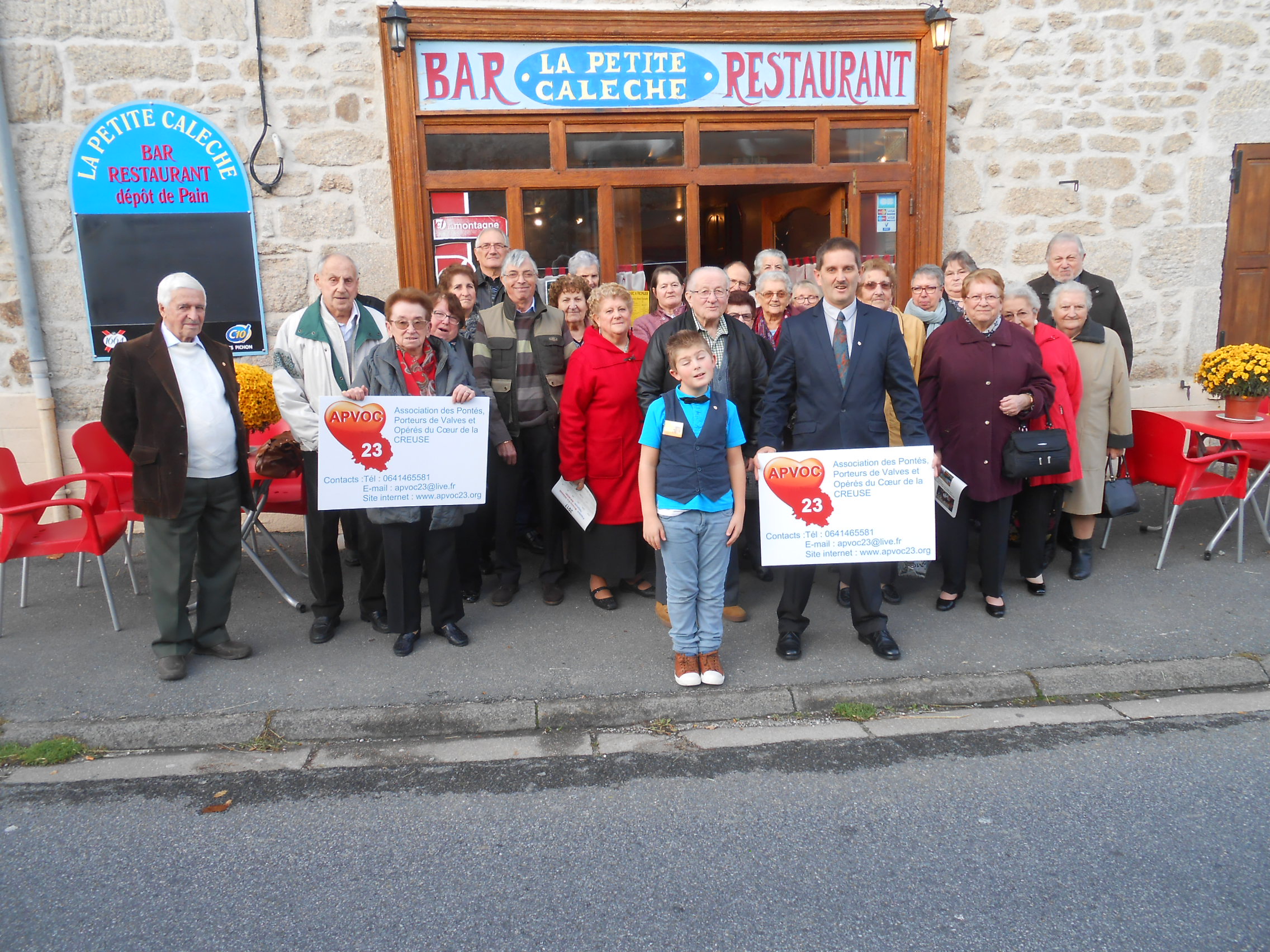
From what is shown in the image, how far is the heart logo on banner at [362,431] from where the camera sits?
4.32 m

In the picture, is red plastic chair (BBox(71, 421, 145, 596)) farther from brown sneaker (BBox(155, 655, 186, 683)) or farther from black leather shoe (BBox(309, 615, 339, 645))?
black leather shoe (BBox(309, 615, 339, 645))

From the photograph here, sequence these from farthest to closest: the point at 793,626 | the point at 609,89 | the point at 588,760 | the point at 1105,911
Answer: the point at 609,89, the point at 793,626, the point at 588,760, the point at 1105,911

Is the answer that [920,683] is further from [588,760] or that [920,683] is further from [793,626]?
[588,760]

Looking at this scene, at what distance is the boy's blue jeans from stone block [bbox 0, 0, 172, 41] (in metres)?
5.45

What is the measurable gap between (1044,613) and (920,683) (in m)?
1.30

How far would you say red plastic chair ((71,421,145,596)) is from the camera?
5371 millimetres

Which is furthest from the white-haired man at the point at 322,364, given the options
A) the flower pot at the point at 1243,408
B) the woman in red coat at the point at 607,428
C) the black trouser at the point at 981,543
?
the flower pot at the point at 1243,408

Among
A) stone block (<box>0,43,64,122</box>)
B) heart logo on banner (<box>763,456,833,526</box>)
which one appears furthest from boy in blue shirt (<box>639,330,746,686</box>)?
stone block (<box>0,43,64,122</box>)

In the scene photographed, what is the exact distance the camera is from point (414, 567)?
4.60 meters

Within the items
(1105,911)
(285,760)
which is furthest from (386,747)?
(1105,911)

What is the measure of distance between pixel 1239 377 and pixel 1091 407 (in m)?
1.12

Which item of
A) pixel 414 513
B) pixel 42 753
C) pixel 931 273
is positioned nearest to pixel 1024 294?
pixel 931 273

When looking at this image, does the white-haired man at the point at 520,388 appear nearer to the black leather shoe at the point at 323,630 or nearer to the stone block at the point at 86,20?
the black leather shoe at the point at 323,630

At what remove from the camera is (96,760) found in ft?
12.3
